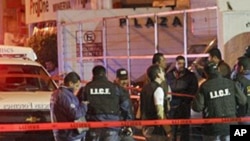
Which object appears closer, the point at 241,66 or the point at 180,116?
the point at 241,66

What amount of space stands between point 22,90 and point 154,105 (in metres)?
2.95

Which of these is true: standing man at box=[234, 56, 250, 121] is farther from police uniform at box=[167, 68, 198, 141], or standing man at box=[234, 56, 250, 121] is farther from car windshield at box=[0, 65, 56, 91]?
car windshield at box=[0, 65, 56, 91]

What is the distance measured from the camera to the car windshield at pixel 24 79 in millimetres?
11539

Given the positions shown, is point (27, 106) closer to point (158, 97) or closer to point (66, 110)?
point (66, 110)

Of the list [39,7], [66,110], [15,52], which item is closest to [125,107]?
[66,110]

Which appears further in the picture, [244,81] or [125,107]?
[244,81]

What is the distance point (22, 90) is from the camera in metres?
11.4

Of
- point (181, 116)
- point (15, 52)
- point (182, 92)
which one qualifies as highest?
point (15, 52)

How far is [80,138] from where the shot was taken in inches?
350

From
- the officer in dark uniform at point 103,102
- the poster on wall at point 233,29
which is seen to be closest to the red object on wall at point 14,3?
the poster on wall at point 233,29

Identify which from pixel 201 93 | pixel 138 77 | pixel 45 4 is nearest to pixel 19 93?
pixel 201 93

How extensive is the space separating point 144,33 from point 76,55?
189 centimetres

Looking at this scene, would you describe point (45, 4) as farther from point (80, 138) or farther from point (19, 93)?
point (80, 138)

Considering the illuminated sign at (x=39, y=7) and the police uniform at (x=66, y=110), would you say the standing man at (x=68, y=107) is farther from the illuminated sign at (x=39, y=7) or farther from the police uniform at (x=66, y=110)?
the illuminated sign at (x=39, y=7)
